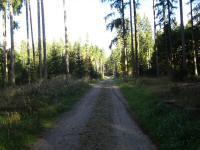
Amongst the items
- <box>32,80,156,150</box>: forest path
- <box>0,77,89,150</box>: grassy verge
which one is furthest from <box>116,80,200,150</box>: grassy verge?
<box>0,77,89,150</box>: grassy verge

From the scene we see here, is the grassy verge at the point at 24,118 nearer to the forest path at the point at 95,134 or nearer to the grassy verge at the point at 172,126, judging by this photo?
the forest path at the point at 95,134

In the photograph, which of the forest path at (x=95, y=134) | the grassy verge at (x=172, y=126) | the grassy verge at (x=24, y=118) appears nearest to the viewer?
the grassy verge at (x=172, y=126)

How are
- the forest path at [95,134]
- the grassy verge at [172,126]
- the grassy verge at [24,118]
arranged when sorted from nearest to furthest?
1. the grassy verge at [172,126]
2. the forest path at [95,134]
3. the grassy verge at [24,118]

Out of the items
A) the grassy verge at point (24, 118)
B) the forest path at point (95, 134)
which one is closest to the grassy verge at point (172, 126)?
the forest path at point (95, 134)

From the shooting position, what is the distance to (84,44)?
11100 centimetres

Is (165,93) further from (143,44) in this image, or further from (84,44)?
(84,44)

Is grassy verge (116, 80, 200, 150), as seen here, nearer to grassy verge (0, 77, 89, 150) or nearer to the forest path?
the forest path

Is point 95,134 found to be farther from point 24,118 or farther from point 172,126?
point 24,118

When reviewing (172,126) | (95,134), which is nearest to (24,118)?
(95,134)

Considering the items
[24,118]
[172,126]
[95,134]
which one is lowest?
[95,134]

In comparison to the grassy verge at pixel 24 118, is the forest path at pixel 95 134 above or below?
below

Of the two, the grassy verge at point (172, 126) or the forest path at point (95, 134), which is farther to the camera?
the forest path at point (95, 134)

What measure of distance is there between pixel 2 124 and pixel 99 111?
5.96m

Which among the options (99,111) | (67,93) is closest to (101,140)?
(99,111)
